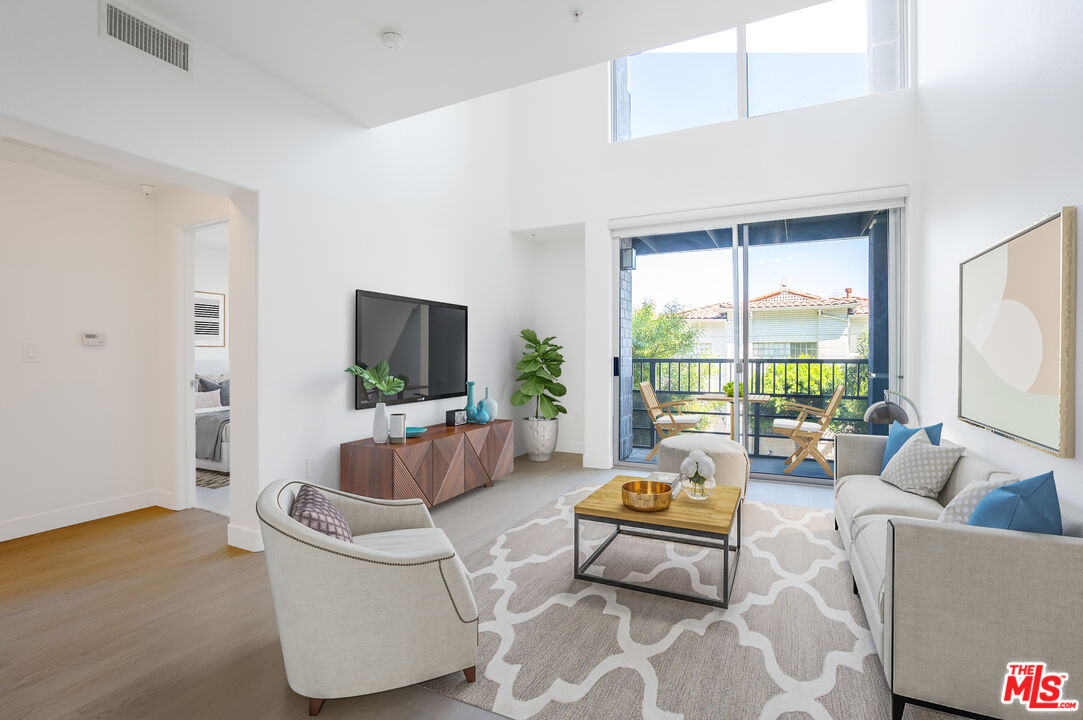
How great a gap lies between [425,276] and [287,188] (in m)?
1.40

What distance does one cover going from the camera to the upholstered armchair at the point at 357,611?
5.25 feet

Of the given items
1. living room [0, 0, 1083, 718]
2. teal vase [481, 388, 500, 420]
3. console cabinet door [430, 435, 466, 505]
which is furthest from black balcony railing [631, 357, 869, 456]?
console cabinet door [430, 435, 466, 505]

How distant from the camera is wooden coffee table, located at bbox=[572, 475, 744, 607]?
2305 mm

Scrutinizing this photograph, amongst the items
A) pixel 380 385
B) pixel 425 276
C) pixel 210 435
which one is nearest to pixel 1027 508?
pixel 380 385

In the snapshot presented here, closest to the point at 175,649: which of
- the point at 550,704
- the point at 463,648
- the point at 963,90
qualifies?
the point at 463,648

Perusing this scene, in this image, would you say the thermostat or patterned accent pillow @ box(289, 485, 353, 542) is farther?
the thermostat

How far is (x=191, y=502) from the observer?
13.1ft

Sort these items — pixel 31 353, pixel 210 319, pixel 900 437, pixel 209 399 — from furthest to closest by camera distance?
pixel 210 319 < pixel 209 399 < pixel 31 353 < pixel 900 437

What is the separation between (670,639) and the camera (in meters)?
2.09

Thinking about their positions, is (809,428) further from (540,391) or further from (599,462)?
(540,391)

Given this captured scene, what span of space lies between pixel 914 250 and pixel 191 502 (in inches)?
236

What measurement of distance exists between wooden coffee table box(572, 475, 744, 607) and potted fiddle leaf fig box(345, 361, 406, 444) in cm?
165

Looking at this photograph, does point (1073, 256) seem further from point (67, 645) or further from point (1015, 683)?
point (67, 645)

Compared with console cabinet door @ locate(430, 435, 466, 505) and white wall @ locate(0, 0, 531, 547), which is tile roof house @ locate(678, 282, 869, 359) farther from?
console cabinet door @ locate(430, 435, 466, 505)
